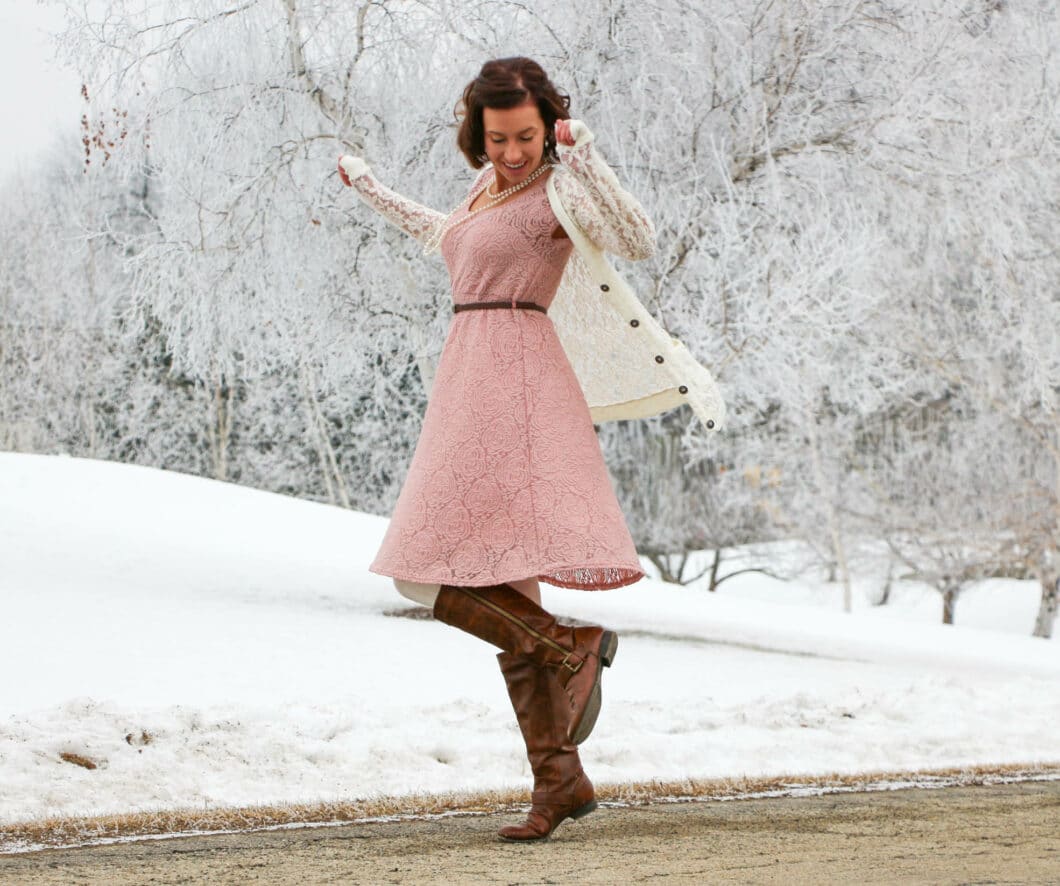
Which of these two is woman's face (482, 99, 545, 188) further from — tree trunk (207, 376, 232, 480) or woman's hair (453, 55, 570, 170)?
tree trunk (207, 376, 232, 480)

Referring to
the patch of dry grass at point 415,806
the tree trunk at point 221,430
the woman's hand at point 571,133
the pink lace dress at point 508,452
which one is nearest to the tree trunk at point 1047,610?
the tree trunk at point 221,430

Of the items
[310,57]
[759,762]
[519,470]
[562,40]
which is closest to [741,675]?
[759,762]

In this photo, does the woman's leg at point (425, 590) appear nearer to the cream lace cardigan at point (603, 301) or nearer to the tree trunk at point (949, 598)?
the cream lace cardigan at point (603, 301)

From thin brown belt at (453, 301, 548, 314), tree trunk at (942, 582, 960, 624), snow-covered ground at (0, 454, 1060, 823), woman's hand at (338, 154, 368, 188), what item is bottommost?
tree trunk at (942, 582, 960, 624)

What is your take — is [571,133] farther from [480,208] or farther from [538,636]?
[538,636]

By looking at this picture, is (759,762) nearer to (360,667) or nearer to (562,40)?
(360,667)

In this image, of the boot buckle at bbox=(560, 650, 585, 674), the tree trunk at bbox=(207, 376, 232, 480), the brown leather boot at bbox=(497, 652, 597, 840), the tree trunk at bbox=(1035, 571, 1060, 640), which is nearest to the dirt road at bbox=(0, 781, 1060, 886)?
the brown leather boot at bbox=(497, 652, 597, 840)

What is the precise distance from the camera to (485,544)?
266 cm

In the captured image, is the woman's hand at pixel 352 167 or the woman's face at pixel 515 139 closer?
the woman's face at pixel 515 139

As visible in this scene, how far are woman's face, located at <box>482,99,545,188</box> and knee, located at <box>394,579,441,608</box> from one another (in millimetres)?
846

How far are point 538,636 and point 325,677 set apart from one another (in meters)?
3.62

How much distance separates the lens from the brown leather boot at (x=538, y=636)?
8.79ft

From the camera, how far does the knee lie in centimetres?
272

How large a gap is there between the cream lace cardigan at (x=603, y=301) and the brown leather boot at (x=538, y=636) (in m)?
0.50
